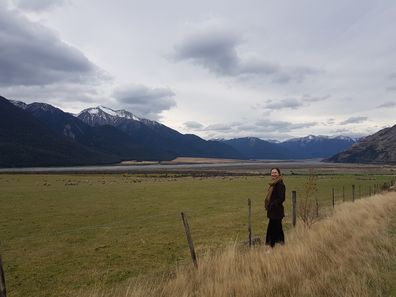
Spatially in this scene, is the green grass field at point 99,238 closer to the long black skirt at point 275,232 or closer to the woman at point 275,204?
the long black skirt at point 275,232

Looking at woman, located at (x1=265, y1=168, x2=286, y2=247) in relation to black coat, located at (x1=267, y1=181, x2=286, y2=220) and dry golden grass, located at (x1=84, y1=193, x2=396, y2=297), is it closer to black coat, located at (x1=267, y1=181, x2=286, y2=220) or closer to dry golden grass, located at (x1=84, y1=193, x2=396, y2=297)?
black coat, located at (x1=267, y1=181, x2=286, y2=220)

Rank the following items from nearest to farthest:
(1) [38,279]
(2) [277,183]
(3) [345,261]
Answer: (3) [345,261] < (2) [277,183] < (1) [38,279]

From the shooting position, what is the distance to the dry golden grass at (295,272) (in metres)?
7.86

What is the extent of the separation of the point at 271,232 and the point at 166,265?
155 inches

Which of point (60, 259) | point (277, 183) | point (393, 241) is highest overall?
point (277, 183)

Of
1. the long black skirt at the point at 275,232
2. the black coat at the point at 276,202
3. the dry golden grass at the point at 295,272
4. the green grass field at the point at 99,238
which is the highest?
the black coat at the point at 276,202

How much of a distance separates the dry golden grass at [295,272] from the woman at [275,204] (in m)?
0.57

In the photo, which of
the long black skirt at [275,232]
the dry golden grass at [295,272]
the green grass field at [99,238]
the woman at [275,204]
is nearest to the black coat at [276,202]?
the woman at [275,204]

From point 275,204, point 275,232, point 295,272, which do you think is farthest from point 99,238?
point 295,272

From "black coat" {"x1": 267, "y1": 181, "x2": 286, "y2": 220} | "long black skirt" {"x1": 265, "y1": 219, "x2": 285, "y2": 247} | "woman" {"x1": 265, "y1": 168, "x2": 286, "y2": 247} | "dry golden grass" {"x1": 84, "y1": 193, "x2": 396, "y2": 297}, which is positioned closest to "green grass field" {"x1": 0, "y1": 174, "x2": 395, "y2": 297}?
"dry golden grass" {"x1": 84, "y1": 193, "x2": 396, "y2": 297}

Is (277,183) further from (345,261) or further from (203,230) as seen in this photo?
(203,230)

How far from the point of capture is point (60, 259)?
15797 millimetres

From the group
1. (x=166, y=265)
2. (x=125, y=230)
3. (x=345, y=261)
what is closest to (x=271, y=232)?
(x=345, y=261)

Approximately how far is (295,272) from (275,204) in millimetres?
3284
